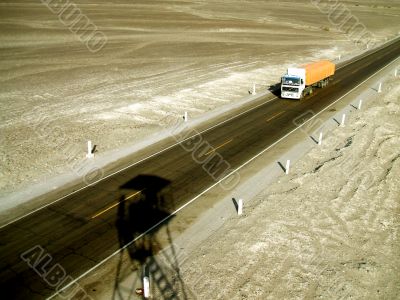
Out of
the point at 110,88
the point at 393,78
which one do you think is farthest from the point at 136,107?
the point at 393,78

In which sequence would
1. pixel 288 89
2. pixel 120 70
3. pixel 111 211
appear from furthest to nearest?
pixel 120 70 → pixel 288 89 → pixel 111 211

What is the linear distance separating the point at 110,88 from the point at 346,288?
107ft

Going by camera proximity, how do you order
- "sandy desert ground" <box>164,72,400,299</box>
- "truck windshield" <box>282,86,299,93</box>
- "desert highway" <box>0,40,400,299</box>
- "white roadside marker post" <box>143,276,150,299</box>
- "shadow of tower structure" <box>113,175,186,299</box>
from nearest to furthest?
"white roadside marker post" <box>143,276,150,299</box> < "sandy desert ground" <box>164,72,400,299</box> < "shadow of tower structure" <box>113,175,186,299</box> < "desert highway" <box>0,40,400,299</box> < "truck windshield" <box>282,86,299,93</box>

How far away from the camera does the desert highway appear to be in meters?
14.4

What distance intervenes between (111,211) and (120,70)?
3273 centimetres

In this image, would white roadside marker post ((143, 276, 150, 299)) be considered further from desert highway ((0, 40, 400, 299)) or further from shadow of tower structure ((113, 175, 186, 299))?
desert highway ((0, 40, 400, 299))

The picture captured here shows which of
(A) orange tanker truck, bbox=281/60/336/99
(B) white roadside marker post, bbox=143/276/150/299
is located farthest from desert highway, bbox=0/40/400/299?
(A) orange tanker truck, bbox=281/60/336/99

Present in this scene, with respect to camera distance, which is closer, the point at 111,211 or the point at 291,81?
the point at 111,211

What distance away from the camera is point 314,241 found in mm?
15664

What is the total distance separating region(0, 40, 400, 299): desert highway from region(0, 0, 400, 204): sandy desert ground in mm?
3832

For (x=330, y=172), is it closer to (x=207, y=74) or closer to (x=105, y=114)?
(x=105, y=114)

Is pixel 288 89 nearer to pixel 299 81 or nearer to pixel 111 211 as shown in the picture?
pixel 299 81

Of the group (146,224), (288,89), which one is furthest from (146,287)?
(288,89)

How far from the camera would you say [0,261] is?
14609 millimetres
